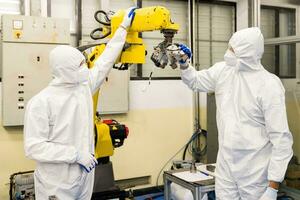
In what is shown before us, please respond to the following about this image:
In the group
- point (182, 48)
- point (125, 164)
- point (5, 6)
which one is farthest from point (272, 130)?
point (5, 6)

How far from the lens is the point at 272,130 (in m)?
1.88

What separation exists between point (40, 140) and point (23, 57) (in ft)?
5.13

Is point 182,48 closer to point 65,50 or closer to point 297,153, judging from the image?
point 65,50

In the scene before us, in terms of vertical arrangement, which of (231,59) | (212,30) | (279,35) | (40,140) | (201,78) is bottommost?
(40,140)

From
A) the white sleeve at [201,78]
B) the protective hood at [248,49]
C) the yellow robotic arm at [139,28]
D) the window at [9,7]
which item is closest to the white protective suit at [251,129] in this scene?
the protective hood at [248,49]

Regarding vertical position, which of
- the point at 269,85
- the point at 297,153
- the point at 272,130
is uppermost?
the point at 269,85

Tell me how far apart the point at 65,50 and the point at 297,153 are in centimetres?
274

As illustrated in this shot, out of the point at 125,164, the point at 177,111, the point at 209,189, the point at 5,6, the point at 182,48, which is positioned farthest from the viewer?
the point at 177,111

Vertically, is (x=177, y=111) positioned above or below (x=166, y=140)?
above

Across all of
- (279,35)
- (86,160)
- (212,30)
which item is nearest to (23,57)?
(86,160)

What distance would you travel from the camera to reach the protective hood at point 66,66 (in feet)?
6.39

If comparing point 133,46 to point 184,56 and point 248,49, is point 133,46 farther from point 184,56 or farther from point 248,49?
point 248,49

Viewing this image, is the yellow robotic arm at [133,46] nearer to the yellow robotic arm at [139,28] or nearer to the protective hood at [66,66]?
the yellow robotic arm at [139,28]

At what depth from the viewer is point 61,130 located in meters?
1.92
